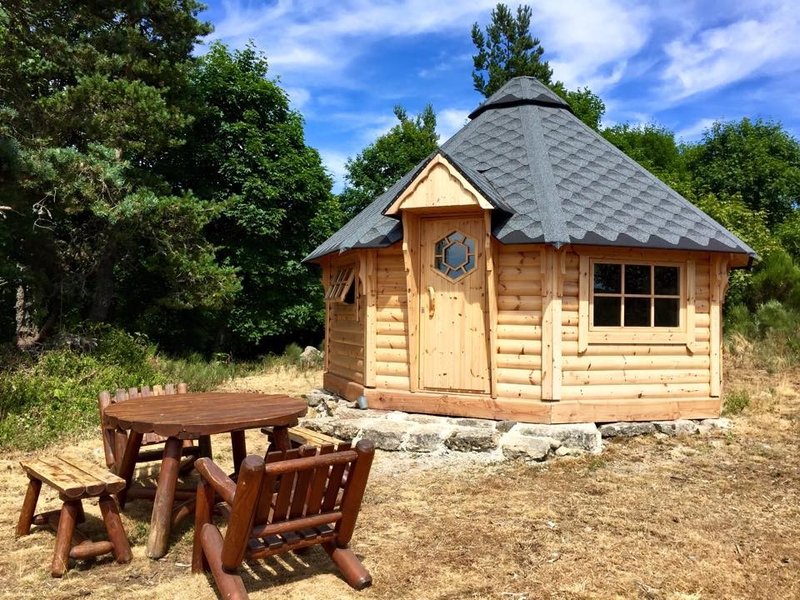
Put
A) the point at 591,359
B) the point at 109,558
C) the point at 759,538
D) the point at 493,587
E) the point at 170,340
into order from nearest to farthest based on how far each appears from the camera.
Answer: the point at 493,587, the point at 109,558, the point at 759,538, the point at 591,359, the point at 170,340

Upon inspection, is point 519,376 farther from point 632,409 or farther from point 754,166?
point 754,166

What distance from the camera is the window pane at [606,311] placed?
789 cm

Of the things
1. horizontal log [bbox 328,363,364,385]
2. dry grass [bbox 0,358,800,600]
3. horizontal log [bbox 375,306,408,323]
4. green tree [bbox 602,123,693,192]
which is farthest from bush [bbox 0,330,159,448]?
green tree [bbox 602,123,693,192]

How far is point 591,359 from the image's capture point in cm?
783

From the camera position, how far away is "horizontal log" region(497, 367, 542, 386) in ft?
25.3

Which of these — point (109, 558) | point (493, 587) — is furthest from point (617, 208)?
point (109, 558)

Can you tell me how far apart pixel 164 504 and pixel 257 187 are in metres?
13.1

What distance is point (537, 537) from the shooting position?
475 centimetres

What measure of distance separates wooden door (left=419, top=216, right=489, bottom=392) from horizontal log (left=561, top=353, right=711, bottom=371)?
116 cm

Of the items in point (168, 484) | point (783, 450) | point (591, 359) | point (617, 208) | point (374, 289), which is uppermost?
point (617, 208)

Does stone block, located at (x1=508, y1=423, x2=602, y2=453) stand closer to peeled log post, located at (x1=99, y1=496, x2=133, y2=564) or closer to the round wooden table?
the round wooden table

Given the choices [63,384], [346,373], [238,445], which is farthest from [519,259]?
[63,384]

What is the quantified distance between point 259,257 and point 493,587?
14114 mm

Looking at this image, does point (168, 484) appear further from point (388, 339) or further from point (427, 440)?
point (388, 339)
